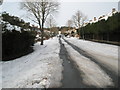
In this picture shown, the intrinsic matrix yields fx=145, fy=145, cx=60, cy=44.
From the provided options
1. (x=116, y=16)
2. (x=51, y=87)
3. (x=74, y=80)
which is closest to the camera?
(x=51, y=87)

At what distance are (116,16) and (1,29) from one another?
18069mm

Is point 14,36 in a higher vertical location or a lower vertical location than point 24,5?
lower

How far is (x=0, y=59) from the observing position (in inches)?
506

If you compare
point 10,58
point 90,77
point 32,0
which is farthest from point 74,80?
point 32,0

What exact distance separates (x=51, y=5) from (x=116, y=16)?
12806 millimetres

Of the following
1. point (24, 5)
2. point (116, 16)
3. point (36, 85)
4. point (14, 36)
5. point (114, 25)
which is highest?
point (24, 5)

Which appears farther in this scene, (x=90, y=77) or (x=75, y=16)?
(x=75, y=16)

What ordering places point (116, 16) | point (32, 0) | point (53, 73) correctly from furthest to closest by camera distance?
point (32, 0) → point (116, 16) → point (53, 73)

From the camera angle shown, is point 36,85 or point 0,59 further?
point 0,59

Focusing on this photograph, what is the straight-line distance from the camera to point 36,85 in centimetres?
562

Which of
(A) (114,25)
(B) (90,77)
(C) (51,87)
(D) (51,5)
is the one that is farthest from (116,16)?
(C) (51,87)

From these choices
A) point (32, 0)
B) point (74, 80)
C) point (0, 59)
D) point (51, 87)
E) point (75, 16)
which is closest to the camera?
point (51, 87)

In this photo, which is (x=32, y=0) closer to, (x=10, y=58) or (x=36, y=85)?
(x=10, y=58)

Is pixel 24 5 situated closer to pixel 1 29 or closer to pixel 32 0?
pixel 32 0
